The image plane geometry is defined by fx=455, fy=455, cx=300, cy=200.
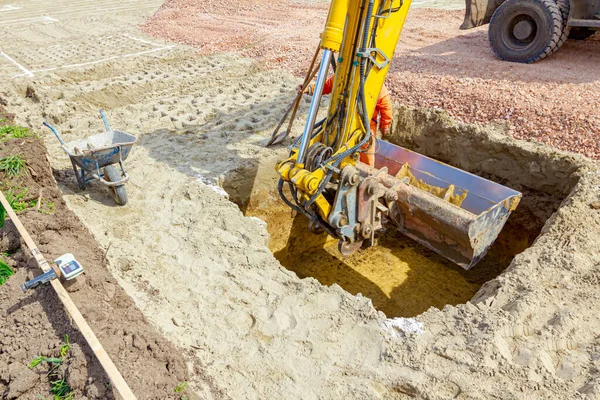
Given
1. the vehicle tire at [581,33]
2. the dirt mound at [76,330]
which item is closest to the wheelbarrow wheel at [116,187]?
the dirt mound at [76,330]

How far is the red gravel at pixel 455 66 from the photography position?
5.59 metres

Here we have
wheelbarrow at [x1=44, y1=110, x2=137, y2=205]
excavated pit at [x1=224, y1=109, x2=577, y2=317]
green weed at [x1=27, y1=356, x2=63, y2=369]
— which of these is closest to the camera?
green weed at [x1=27, y1=356, x2=63, y2=369]

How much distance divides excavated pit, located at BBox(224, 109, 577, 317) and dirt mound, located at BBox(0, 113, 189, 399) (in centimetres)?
199

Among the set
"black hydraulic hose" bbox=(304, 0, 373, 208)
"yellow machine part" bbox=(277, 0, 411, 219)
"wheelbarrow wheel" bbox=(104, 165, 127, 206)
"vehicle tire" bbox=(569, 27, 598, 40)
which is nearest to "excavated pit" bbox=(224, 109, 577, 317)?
"wheelbarrow wheel" bbox=(104, 165, 127, 206)

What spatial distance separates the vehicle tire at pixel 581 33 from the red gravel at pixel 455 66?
145mm

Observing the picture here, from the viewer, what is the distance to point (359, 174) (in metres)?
4.27

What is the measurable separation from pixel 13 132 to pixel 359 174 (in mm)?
4150

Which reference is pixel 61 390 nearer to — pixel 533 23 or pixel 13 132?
pixel 13 132

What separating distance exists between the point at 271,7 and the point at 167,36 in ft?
12.6

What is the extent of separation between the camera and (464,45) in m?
9.30

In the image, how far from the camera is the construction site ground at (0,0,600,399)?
118 inches

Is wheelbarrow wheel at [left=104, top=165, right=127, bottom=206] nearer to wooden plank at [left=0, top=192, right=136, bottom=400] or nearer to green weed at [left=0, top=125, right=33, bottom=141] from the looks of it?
wooden plank at [left=0, top=192, right=136, bottom=400]

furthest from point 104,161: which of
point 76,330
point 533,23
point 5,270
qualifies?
point 533,23

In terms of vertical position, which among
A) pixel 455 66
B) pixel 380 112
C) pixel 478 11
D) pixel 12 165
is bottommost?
pixel 12 165
